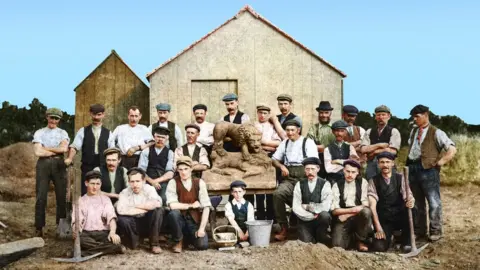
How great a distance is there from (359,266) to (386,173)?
5.26ft

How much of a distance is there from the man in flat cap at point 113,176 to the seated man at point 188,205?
79 cm

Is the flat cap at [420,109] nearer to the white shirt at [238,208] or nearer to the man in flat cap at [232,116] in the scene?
the man in flat cap at [232,116]

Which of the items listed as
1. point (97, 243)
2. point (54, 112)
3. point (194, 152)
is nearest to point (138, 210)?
point (97, 243)

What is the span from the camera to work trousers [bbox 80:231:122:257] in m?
8.02

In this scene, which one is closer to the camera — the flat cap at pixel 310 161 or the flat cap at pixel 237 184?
the flat cap at pixel 310 161

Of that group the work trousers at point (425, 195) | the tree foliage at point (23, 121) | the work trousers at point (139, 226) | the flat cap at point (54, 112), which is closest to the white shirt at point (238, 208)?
the work trousers at point (139, 226)

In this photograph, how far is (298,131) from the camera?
914 centimetres

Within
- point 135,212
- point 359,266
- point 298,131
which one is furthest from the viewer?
point 298,131

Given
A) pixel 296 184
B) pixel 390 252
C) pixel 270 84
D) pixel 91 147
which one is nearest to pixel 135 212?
pixel 91 147

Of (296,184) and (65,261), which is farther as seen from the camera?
(296,184)

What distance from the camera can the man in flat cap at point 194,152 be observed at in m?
9.07

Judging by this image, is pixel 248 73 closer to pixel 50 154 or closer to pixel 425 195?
pixel 50 154

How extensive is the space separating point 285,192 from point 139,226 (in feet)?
7.33

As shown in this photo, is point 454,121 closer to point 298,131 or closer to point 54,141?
point 298,131
